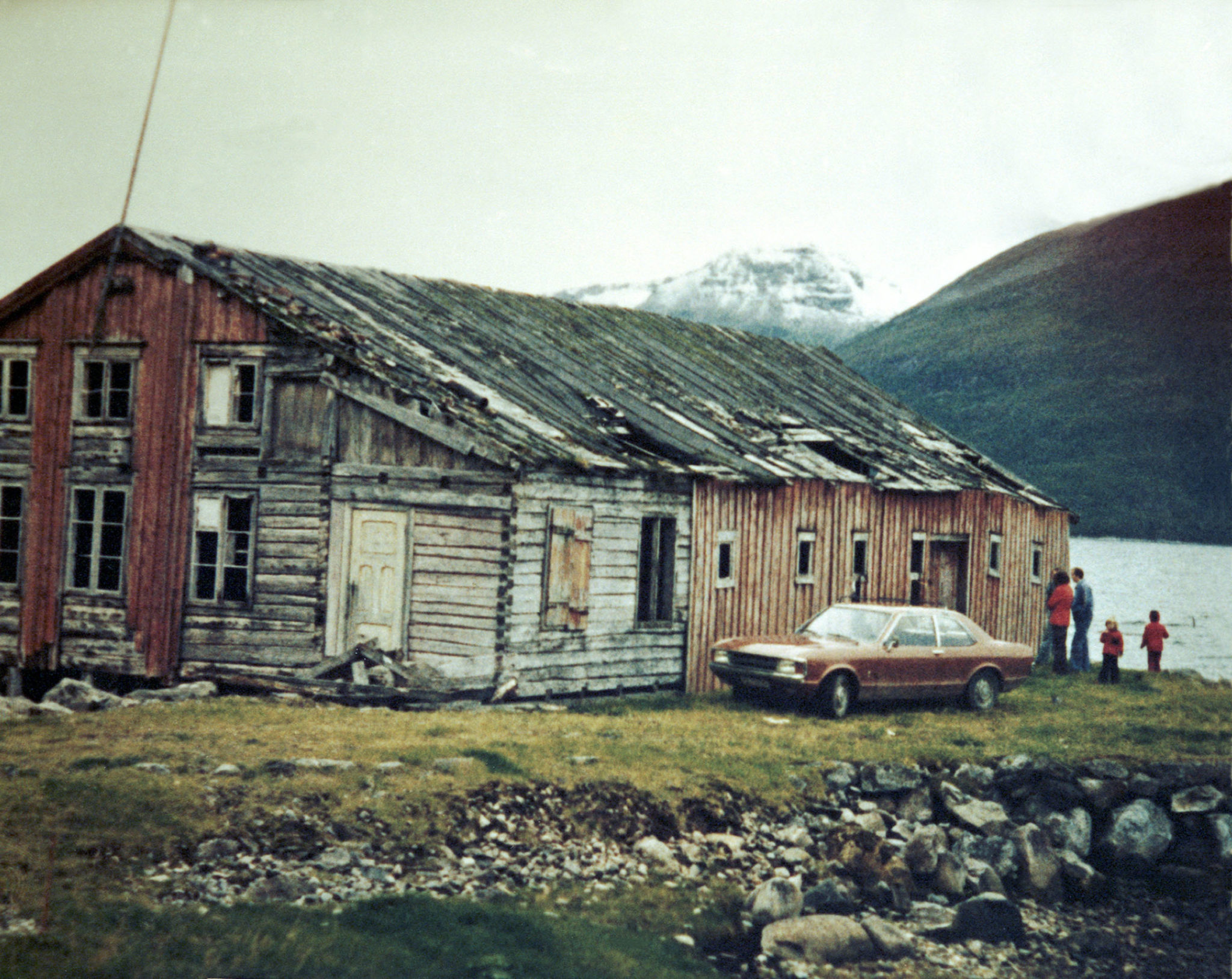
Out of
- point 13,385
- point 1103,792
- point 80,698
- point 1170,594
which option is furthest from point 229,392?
point 1170,594

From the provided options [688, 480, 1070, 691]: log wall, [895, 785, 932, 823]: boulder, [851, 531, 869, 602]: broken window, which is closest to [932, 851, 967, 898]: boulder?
[895, 785, 932, 823]: boulder

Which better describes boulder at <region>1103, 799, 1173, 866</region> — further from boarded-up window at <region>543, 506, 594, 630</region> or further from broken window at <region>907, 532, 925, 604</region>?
broken window at <region>907, 532, 925, 604</region>

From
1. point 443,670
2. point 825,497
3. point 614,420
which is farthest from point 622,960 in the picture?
point 825,497

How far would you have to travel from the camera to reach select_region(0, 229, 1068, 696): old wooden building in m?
16.6

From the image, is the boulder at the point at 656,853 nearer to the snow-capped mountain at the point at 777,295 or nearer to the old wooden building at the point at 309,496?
the old wooden building at the point at 309,496

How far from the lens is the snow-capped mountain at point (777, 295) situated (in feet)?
87.8

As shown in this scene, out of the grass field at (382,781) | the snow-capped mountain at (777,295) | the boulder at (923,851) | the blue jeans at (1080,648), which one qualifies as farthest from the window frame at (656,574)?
the blue jeans at (1080,648)

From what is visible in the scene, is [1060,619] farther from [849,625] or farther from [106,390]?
[106,390]

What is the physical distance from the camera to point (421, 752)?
12266mm

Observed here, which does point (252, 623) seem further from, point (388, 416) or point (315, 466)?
point (388, 416)

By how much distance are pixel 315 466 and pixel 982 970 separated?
1117 centimetres

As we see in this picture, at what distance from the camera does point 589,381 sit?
2106 cm

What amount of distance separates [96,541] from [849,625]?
36.3 ft

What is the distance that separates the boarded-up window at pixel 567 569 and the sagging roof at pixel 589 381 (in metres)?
0.84
